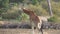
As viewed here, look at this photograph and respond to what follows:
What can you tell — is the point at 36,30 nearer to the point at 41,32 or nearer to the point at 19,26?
the point at 41,32

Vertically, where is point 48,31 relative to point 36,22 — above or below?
below

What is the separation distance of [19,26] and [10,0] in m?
9.82

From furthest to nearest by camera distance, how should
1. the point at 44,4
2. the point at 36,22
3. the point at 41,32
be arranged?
1. the point at 44,4
2. the point at 41,32
3. the point at 36,22

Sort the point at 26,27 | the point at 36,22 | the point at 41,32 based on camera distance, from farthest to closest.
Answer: the point at 26,27 < the point at 41,32 < the point at 36,22

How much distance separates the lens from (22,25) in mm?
6160

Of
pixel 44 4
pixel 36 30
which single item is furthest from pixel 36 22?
pixel 44 4

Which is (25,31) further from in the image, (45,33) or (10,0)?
(10,0)

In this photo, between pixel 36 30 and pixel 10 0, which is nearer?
pixel 36 30

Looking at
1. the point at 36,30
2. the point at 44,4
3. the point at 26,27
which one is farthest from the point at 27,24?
the point at 44,4

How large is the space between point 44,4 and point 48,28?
9.24m

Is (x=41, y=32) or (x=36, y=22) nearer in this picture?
(x=36, y=22)

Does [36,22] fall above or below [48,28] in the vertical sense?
above

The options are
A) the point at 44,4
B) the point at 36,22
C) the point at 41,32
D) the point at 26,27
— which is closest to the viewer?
the point at 36,22

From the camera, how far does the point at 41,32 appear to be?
5703 millimetres
